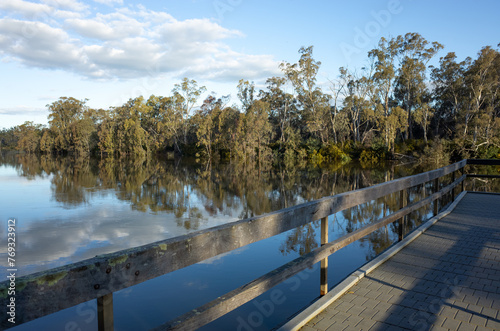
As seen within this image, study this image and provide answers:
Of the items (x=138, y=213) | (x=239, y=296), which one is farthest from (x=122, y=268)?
(x=138, y=213)

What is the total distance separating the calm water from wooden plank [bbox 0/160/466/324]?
261 centimetres

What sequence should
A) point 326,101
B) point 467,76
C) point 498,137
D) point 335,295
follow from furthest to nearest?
point 326,101, point 467,76, point 498,137, point 335,295

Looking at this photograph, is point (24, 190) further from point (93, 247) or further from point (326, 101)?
point (326, 101)

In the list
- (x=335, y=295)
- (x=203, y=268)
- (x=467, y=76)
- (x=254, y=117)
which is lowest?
(x=203, y=268)

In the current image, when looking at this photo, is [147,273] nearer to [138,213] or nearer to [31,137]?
[138,213]

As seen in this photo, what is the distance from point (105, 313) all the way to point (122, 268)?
20 centimetres

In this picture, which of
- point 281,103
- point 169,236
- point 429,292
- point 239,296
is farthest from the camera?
point 281,103

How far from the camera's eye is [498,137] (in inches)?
1283

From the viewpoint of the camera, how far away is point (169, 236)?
8.72m

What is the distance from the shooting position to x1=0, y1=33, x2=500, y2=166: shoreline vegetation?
39.0 m

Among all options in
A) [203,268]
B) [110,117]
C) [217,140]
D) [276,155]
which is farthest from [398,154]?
[110,117]

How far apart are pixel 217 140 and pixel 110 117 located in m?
28.1

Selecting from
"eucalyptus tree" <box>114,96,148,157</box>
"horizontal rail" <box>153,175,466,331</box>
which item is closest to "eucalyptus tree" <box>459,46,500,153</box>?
"horizontal rail" <box>153,175,466,331</box>

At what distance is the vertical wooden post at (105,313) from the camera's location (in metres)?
1.58
